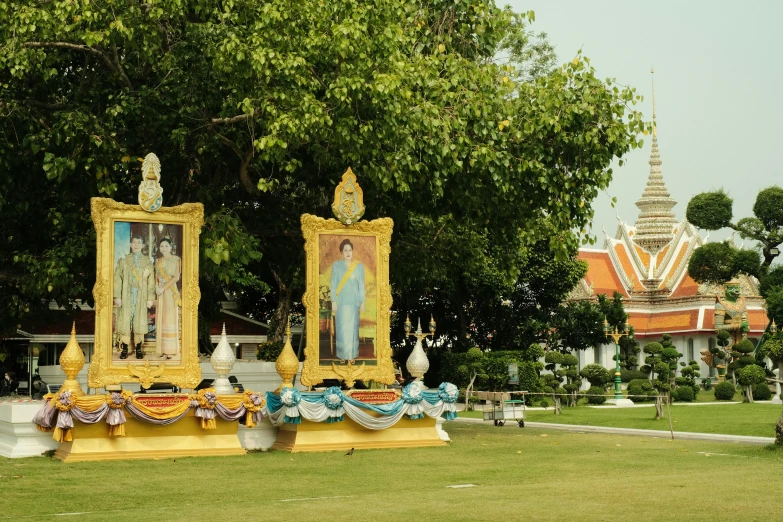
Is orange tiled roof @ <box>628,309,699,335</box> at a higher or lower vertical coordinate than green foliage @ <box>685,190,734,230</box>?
lower

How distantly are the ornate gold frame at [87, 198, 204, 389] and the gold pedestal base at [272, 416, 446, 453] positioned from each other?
1.74 m

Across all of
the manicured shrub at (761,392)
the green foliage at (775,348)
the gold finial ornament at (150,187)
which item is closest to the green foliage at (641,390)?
the manicured shrub at (761,392)

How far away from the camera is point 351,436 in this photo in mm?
17375

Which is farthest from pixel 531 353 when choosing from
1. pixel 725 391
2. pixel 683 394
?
pixel 725 391

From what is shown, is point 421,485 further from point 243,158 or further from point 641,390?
point 641,390

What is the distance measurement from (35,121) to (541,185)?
341 inches

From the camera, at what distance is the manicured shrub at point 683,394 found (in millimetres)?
36000

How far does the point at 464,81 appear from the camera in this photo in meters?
18.8

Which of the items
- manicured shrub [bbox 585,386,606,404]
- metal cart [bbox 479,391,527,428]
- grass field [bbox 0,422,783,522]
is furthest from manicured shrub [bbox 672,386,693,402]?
grass field [bbox 0,422,783,522]

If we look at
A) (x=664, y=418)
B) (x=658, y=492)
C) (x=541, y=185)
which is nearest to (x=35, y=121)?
(x=541, y=185)

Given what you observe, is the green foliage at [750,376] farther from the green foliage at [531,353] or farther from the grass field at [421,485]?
the grass field at [421,485]

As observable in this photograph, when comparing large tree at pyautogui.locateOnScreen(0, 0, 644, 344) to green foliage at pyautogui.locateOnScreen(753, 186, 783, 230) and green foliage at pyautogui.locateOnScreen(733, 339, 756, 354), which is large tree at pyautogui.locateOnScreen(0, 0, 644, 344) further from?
green foliage at pyautogui.locateOnScreen(733, 339, 756, 354)

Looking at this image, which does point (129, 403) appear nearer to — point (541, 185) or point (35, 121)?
point (35, 121)

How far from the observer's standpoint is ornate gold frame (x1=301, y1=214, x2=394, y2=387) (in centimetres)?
1773
